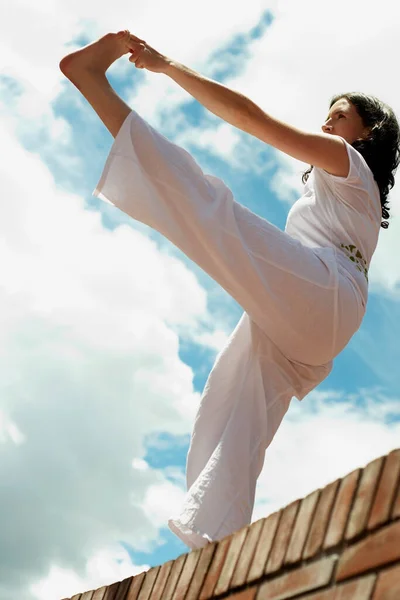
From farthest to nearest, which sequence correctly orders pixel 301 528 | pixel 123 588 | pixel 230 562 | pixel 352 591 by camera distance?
pixel 123 588 → pixel 230 562 → pixel 301 528 → pixel 352 591

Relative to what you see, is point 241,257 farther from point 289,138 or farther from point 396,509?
point 396,509

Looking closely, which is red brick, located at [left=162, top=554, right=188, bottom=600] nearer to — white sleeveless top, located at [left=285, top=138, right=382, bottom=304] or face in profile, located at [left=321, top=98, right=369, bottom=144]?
white sleeveless top, located at [left=285, top=138, right=382, bottom=304]

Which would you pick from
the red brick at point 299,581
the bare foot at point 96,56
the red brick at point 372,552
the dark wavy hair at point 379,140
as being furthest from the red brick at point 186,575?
the dark wavy hair at point 379,140

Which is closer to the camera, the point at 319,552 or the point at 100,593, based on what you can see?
the point at 319,552

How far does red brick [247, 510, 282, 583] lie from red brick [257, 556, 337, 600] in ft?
0.15

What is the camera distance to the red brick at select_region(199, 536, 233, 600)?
7.15ft

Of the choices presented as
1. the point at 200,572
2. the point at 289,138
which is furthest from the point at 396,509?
the point at 289,138

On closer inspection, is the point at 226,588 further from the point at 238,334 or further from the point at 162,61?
the point at 162,61

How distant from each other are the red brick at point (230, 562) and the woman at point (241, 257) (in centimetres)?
52

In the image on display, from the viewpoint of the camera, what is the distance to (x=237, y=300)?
9.65 feet

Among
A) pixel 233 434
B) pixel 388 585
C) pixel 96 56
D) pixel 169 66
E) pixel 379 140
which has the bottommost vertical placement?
pixel 388 585

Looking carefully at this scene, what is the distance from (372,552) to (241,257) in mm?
1392

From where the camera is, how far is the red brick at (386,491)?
1.64 meters

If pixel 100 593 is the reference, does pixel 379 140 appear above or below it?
above
